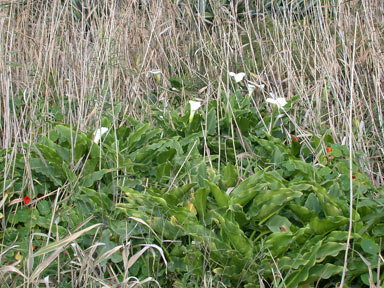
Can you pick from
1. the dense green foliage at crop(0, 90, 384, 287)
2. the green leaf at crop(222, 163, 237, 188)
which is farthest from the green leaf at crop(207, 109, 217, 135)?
the green leaf at crop(222, 163, 237, 188)

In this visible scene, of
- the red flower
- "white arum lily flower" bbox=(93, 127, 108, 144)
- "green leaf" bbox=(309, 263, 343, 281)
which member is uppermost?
"white arum lily flower" bbox=(93, 127, 108, 144)

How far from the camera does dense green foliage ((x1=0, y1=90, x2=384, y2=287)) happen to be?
1.67m

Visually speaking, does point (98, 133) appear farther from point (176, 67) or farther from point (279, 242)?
point (176, 67)

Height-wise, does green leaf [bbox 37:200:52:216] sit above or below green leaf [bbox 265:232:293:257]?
below

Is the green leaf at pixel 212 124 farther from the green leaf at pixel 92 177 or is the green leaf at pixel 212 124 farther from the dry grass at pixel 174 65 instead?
the green leaf at pixel 92 177

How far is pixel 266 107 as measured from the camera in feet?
8.93

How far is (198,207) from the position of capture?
1.84m

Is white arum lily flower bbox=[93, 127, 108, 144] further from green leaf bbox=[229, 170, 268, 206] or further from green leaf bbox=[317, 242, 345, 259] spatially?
Answer: green leaf bbox=[317, 242, 345, 259]

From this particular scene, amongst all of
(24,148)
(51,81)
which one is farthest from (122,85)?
(24,148)

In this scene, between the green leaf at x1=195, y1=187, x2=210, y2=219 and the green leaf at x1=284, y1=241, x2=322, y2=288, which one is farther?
the green leaf at x1=195, y1=187, x2=210, y2=219

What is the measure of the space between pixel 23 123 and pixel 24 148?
31 centimetres

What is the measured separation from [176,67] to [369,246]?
5.98 feet

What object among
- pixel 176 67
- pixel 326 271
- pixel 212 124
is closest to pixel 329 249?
pixel 326 271

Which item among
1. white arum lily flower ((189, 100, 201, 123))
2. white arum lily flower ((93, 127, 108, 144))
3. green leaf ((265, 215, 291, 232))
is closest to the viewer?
green leaf ((265, 215, 291, 232))
